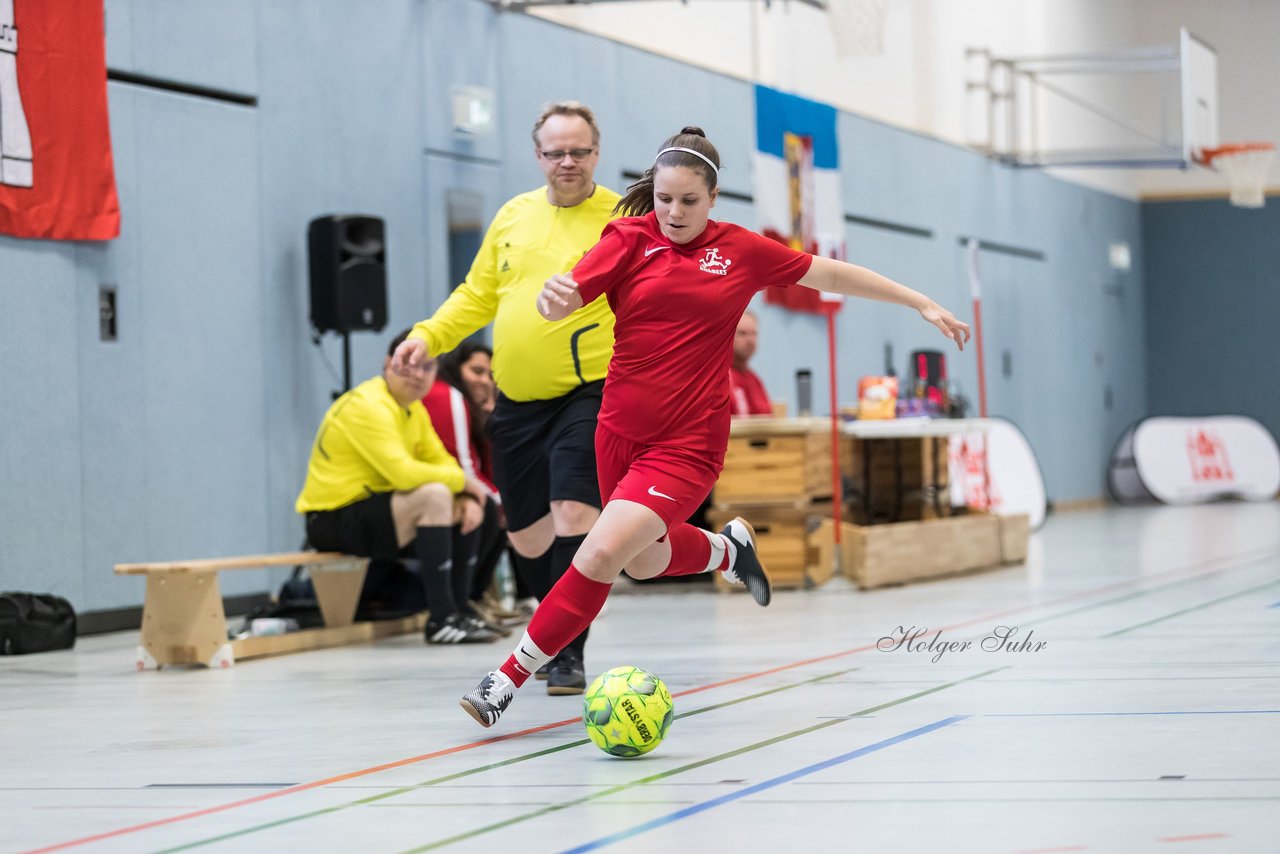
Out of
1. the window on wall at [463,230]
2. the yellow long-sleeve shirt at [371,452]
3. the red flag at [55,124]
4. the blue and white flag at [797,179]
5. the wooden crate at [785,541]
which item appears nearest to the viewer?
the yellow long-sleeve shirt at [371,452]

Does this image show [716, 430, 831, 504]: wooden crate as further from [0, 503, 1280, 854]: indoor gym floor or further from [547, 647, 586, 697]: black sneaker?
[547, 647, 586, 697]: black sneaker

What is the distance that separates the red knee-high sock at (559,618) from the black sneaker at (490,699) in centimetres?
3

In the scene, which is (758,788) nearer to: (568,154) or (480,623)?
(568,154)

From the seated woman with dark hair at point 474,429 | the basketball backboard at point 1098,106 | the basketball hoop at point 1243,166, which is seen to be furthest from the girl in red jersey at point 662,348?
the basketball hoop at point 1243,166

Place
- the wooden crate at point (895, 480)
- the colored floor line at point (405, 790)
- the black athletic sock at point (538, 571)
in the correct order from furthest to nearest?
the wooden crate at point (895, 480), the black athletic sock at point (538, 571), the colored floor line at point (405, 790)

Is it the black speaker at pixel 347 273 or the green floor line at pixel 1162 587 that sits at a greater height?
the black speaker at pixel 347 273

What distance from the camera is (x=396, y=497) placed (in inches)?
285

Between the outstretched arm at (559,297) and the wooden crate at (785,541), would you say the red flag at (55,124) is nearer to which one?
the wooden crate at (785,541)

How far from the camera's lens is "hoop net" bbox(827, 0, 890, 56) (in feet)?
42.5

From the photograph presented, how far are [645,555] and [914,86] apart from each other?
1411 cm

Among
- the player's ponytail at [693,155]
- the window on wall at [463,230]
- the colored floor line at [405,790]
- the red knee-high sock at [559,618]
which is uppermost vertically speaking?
the window on wall at [463,230]

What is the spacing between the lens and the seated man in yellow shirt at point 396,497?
23.4 feet

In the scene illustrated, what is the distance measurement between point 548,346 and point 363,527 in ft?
7.82

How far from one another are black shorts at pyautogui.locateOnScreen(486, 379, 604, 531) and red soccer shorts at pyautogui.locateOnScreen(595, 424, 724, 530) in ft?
2.01
